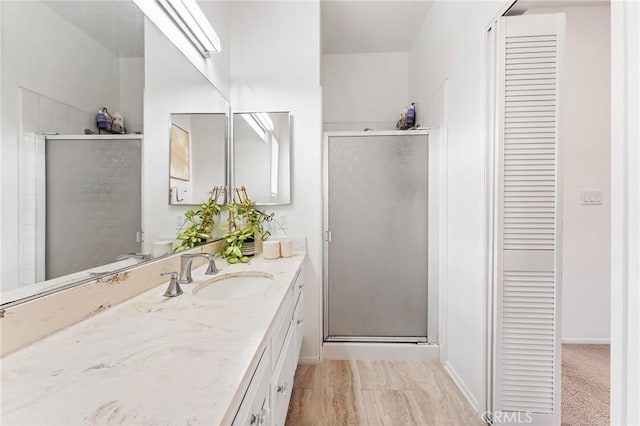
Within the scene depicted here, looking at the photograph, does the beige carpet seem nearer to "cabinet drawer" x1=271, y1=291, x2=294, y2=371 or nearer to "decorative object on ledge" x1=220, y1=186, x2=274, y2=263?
"cabinet drawer" x1=271, y1=291, x2=294, y2=371

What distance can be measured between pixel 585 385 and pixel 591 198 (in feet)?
4.75

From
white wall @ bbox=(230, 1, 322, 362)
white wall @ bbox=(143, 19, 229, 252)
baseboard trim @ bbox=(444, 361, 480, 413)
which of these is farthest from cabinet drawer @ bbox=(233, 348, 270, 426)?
baseboard trim @ bbox=(444, 361, 480, 413)

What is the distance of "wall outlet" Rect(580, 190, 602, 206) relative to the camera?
2293 millimetres

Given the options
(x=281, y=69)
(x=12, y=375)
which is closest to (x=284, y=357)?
(x=12, y=375)

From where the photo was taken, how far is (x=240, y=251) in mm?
1712

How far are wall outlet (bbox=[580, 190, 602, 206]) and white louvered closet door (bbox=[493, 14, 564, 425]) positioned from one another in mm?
1410

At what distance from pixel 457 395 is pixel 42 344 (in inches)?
79.9

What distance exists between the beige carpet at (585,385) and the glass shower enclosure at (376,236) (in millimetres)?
876

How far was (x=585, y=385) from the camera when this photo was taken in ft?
5.88

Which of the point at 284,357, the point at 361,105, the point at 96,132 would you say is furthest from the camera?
the point at 361,105

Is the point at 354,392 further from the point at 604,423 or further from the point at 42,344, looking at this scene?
the point at 42,344

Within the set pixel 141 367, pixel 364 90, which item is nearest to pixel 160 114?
pixel 141 367

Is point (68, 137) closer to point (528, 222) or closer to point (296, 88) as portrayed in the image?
point (296, 88)

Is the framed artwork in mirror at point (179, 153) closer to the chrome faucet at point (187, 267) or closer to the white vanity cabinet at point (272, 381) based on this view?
the chrome faucet at point (187, 267)
